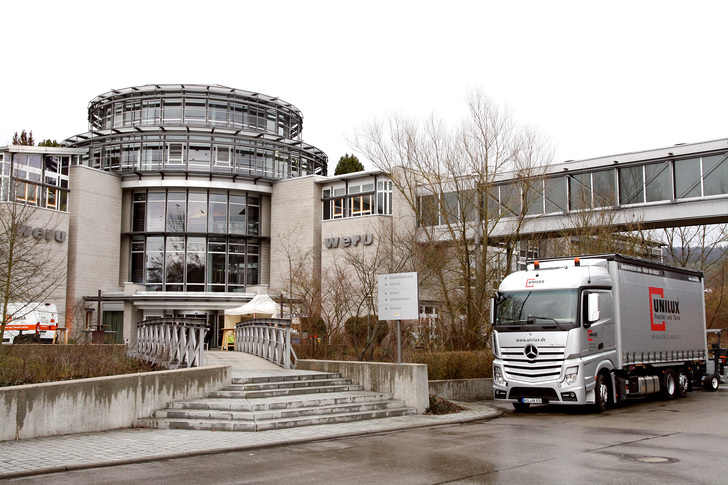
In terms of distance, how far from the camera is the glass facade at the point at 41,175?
3738 centimetres

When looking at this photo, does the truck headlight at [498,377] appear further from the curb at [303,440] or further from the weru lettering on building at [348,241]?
the weru lettering on building at [348,241]

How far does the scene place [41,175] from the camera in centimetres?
3888

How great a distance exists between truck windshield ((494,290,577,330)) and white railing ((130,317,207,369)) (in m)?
7.17

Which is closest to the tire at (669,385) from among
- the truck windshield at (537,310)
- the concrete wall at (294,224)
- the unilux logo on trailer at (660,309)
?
the unilux logo on trailer at (660,309)

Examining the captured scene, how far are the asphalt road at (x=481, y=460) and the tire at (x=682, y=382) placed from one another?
626cm

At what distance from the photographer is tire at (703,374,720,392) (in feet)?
71.8

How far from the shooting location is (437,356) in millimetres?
18875

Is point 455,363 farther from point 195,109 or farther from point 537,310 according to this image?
point 195,109

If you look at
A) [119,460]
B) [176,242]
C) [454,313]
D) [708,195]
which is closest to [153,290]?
[176,242]

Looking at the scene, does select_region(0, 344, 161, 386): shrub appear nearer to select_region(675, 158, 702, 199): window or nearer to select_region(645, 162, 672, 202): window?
select_region(645, 162, 672, 202): window

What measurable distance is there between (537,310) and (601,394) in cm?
236

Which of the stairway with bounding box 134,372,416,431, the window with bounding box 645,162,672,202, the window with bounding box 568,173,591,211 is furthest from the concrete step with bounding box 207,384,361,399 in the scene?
the window with bounding box 645,162,672,202

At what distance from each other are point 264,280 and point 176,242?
639cm

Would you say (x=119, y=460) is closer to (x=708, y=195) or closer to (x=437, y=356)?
(x=437, y=356)
